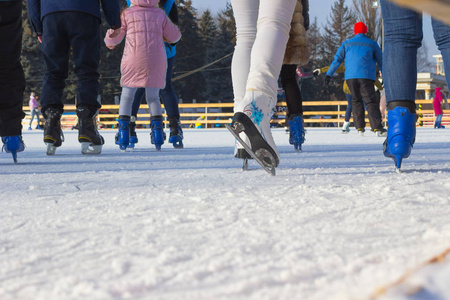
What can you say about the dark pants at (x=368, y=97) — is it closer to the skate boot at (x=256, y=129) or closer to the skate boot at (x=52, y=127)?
the skate boot at (x=52, y=127)

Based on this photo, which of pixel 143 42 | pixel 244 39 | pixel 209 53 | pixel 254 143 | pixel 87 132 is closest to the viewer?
pixel 254 143

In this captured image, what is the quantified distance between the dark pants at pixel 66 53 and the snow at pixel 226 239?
81.6 inches

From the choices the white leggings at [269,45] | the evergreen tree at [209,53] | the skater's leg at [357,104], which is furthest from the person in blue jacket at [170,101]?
the evergreen tree at [209,53]

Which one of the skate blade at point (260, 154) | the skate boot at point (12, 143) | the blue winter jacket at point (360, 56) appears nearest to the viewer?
the skate blade at point (260, 154)

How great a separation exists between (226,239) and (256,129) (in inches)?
46.8

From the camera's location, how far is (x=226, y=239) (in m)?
1.07

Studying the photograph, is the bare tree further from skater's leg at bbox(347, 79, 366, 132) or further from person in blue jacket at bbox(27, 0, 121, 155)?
person in blue jacket at bbox(27, 0, 121, 155)

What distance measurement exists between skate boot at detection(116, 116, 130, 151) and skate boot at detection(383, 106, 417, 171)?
2787mm

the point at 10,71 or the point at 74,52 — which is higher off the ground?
the point at 74,52

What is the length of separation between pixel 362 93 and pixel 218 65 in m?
33.4

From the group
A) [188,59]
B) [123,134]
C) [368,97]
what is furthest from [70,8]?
[188,59]

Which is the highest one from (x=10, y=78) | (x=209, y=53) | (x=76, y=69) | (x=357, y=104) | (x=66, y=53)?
(x=209, y=53)

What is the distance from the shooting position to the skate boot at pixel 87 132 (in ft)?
13.3

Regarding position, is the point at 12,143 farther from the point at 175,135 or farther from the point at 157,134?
the point at 175,135
